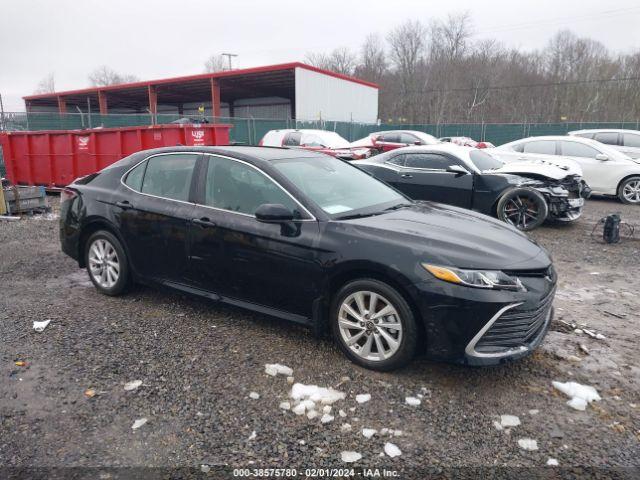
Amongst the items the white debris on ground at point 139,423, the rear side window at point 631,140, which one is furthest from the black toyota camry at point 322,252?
the rear side window at point 631,140

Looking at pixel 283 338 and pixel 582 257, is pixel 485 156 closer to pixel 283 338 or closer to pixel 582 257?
pixel 582 257

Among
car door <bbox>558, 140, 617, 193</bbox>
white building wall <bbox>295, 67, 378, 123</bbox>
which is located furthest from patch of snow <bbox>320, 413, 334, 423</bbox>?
white building wall <bbox>295, 67, 378, 123</bbox>

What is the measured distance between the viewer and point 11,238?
25.1 feet

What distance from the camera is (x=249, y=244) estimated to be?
374cm

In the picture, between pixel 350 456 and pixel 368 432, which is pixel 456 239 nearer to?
pixel 368 432

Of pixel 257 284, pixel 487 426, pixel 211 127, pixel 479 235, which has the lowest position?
pixel 487 426

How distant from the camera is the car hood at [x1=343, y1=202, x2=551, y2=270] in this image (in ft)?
10.2

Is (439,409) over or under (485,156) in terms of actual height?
under

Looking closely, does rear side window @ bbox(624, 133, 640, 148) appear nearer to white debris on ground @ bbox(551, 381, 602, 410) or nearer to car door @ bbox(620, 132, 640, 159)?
car door @ bbox(620, 132, 640, 159)

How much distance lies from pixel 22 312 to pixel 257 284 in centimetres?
245

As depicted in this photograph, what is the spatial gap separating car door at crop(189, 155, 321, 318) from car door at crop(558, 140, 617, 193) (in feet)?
31.2

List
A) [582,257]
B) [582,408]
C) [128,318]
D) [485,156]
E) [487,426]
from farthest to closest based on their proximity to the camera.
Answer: [485,156]
[582,257]
[128,318]
[582,408]
[487,426]

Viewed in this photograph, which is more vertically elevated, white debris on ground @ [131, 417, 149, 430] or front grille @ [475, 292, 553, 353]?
front grille @ [475, 292, 553, 353]

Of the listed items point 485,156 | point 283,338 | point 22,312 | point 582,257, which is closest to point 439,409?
point 283,338
